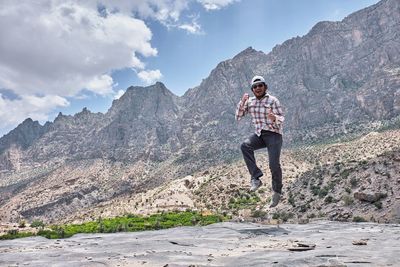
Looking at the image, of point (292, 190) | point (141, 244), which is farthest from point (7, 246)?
point (292, 190)

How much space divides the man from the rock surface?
1616 millimetres

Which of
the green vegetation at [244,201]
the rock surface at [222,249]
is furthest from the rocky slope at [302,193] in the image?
the rock surface at [222,249]

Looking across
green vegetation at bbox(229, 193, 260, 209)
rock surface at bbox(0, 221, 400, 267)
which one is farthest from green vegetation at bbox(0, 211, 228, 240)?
green vegetation at bbox(229, 193, 260, 209)

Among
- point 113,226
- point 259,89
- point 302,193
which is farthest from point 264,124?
point 302,193

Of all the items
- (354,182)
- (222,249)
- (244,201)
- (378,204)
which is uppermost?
(354,182)

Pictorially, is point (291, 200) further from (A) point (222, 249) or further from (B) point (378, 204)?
(A) point (222, 249)

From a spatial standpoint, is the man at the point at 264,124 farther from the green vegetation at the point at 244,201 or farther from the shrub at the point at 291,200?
the green vegetation at the point at 244,201

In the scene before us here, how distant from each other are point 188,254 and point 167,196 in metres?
95.5

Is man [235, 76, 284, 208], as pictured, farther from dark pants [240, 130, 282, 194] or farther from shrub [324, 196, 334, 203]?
shrub [324, 196, 334, 203]

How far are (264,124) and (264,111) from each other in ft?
1.16

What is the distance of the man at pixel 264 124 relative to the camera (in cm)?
1103

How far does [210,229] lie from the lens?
40.2 feet

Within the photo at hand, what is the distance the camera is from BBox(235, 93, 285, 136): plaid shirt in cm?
1101

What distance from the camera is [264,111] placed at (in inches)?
439
